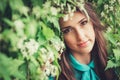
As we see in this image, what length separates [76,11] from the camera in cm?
338

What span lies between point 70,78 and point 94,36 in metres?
0.51

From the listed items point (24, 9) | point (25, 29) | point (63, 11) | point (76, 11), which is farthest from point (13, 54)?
point (76, 11)

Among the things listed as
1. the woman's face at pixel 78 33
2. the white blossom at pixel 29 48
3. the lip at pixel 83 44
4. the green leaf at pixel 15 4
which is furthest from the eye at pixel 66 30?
the green leaf at pixel 15 4

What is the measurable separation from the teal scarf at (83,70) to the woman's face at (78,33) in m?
0.27

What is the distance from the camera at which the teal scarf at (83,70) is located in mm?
3766

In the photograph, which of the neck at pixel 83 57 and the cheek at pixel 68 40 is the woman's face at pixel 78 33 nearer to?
the cheek at pixel 68 40

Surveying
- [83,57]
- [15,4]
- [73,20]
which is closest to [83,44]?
[73,20]

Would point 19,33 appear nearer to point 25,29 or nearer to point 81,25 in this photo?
point 25,29

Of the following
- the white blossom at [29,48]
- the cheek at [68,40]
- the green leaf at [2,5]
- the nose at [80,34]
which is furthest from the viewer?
the cheek at [68,40]

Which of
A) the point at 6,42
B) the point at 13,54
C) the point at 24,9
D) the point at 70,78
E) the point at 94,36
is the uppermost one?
the point at 24,9

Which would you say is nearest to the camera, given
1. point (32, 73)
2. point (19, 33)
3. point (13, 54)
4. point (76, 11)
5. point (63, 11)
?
point (19, 33)

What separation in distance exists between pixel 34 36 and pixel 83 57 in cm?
130

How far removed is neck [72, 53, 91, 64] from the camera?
378cm

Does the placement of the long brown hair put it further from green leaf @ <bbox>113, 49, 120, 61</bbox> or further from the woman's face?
green leaf @ <bbox>113, 49, 120, 61</bbox>
